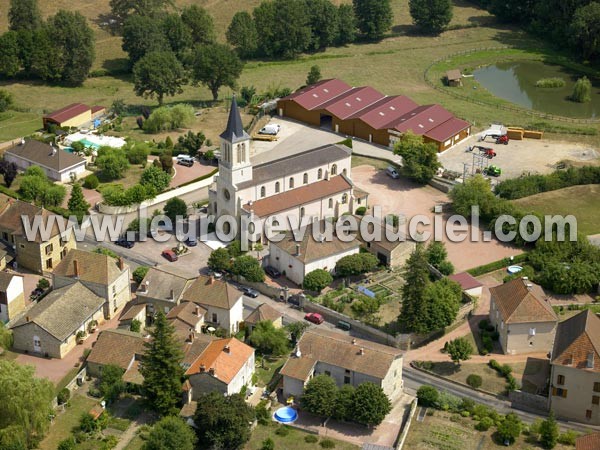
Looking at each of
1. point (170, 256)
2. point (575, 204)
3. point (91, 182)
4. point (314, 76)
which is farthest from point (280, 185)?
point (314, 76)

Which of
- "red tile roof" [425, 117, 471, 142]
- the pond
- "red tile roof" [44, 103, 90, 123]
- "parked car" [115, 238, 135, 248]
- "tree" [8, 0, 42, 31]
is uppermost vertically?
"tree" [8, 0, 42, 31]

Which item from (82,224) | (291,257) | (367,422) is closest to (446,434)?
(367,422)

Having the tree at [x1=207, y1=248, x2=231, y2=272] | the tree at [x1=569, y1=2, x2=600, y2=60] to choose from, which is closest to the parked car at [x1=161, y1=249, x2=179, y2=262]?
the tree at [x1=207, y1=248, x2=231, y2=272]

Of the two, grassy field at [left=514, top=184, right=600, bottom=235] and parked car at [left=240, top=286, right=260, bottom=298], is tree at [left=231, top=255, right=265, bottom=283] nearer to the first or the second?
parked car at [left=240, top=286, right=260, bottom=298]

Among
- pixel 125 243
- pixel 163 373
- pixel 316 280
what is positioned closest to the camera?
pixel 163 373

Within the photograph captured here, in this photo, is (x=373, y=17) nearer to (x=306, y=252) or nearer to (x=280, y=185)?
(x=280, y=185)

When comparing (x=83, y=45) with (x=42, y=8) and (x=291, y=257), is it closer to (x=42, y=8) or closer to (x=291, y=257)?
(x=42, y=8)
